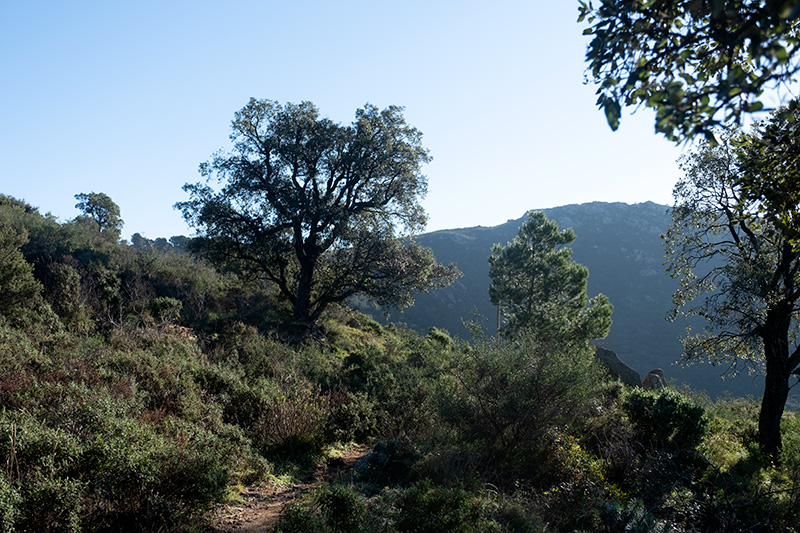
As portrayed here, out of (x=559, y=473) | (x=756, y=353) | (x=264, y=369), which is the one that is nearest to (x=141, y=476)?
(x=559, y=473)

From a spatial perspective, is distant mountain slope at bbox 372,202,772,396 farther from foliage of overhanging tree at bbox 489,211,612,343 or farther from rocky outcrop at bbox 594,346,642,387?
rocky outcrop at bbox 594,346,642,387

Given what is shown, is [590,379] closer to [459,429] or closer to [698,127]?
[459,429]

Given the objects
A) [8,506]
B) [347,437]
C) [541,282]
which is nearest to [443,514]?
[8,506]

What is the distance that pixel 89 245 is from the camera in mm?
20438

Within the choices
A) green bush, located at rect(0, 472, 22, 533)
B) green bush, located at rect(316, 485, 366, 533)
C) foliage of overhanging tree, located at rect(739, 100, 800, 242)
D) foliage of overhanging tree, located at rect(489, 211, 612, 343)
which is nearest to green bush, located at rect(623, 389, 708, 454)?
foliage of overhanging tree, located at rect(739, 100, 800, 242)

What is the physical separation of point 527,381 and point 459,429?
55.5 inches

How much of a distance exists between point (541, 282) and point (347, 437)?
18.3 m

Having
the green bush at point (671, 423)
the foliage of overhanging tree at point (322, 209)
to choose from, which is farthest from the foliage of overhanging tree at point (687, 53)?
the foliage of overhanging tree at point (322, 209)

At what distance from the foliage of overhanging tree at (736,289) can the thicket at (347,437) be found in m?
1.80

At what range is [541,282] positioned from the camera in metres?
24.3

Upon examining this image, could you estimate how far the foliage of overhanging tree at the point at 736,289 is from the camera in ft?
32.4

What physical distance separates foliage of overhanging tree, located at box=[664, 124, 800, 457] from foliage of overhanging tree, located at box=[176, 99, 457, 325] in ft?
30.7

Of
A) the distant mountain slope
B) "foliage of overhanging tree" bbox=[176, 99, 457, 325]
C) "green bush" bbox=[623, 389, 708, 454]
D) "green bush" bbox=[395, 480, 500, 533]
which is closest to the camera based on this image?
"green bush" bbox=[395, 480, 500, 533]

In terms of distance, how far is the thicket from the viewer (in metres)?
3.97
